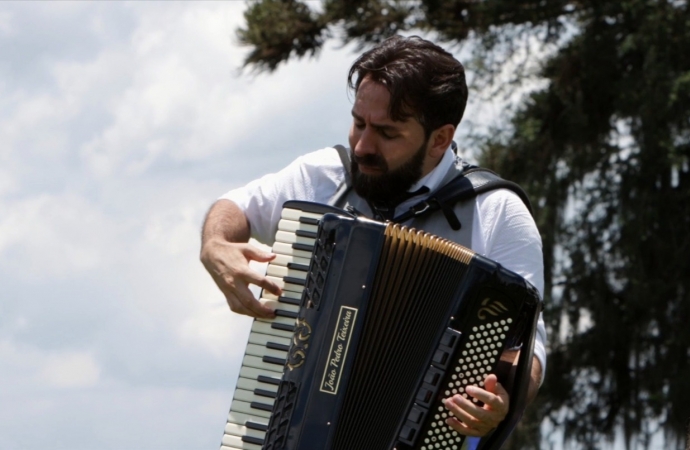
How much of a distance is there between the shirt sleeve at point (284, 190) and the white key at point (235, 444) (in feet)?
2.70

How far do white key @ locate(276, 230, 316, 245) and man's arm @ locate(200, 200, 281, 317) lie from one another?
0.05 m

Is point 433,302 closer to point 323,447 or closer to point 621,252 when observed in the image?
point 323,447

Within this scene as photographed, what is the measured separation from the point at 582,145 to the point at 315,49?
7.01 ft

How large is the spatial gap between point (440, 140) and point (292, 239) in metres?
0.67

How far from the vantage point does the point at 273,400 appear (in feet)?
10.5

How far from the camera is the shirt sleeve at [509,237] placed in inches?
142

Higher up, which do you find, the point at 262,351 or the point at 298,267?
the point at 298,267

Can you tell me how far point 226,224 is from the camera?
377 centimetres

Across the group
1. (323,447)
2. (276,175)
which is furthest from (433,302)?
(276,175)

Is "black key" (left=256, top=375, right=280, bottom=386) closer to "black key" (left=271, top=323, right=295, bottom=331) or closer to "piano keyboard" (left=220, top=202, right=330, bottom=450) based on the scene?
"piano keyboard" (left=220, top=202, right=330, bottom=450)

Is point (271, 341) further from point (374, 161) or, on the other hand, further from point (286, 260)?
point (374, 161)

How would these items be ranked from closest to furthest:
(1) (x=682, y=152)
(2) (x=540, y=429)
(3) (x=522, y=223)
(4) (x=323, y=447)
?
(4) (x=323, y=447) → (3) (x=522, y=223) → (1) (x=682, y=152) → (2) (x=540, y=429)

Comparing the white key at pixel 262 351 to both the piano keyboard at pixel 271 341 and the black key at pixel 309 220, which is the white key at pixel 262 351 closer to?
the piano keyboard at pixel 271 341

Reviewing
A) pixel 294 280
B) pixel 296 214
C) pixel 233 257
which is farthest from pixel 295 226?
pixel 233 257
